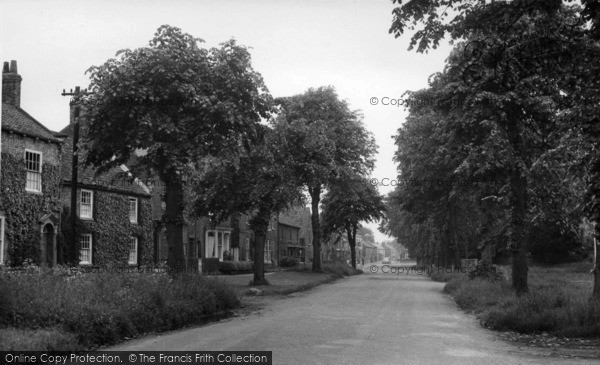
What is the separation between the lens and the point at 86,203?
39906 millimetres

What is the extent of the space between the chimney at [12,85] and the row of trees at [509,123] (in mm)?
22769

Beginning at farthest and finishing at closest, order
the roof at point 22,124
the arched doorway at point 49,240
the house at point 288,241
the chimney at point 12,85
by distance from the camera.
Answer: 1. the house at point 288,241
2. the chimney at point 12,85
3. the arched doorway at point 49,240
4. the roof at point 22,124

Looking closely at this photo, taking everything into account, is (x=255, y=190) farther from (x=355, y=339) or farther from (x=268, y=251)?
(x=268, y=251)

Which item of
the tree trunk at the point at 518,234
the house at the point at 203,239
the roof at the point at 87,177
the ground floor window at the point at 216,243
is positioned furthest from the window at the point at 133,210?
the tree trunk at the point at 518,234

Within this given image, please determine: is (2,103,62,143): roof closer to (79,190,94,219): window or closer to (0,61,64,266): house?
(0,61,64,266): house

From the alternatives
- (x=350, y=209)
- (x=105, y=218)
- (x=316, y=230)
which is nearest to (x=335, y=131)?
(x=316, y=230)

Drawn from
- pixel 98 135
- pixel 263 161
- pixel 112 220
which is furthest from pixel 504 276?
pixel 112 220

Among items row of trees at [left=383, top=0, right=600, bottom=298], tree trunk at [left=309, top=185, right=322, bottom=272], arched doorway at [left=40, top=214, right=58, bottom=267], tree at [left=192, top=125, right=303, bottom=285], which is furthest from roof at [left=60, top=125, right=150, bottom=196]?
row of trees at [left=383, top=0, right=600, bottom=298]

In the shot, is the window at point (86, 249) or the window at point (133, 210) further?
the window at point (133, 210)

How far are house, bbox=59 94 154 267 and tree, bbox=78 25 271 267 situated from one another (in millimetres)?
15879

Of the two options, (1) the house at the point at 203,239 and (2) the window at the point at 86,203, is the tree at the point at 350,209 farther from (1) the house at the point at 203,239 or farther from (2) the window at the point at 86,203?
(2) the window at the point at 86,203

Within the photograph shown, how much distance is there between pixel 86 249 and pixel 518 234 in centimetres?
2773

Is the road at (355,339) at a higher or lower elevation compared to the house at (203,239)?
lower

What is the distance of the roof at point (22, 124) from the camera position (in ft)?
106
